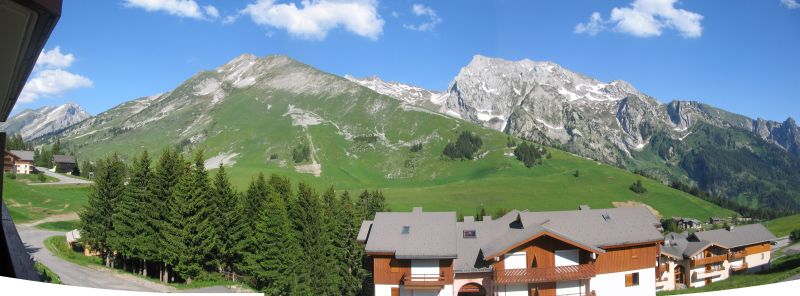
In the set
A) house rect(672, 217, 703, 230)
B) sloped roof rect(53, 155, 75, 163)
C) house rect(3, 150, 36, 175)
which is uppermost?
sloped roof rect(53, 155, 75, 163)

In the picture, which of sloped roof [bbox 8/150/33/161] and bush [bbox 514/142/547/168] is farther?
bush [bbox 514/142/547/168]

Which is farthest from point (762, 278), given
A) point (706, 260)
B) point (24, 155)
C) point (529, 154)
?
point (529, 154)

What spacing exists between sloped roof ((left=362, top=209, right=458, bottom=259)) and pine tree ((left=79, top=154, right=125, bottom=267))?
64.8ft

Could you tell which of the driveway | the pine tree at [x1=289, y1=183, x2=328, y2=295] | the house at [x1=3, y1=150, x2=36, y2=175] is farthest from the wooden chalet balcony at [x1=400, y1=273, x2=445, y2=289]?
the house at [x1=3, y1=150, x2=36, y2=175]

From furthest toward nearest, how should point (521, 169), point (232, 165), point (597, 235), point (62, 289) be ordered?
point (232, 165)
point (521, 169)
point (597, 235)
point (62, 289)

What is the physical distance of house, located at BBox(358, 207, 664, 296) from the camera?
28969mm

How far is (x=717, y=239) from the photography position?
192 feet

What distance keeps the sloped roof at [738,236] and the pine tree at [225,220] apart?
4845 centimetres

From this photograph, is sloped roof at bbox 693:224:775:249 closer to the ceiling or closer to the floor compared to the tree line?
closer to the floor

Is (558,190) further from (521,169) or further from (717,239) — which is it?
(717,239)

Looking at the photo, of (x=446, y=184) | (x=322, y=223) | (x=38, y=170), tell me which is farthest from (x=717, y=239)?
(x=38, y=170)

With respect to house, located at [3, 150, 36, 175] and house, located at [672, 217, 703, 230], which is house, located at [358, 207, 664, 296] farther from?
house, located at [672, 217, 703, 230]

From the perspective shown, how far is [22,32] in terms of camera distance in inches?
112

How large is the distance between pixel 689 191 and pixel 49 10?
197492mm
